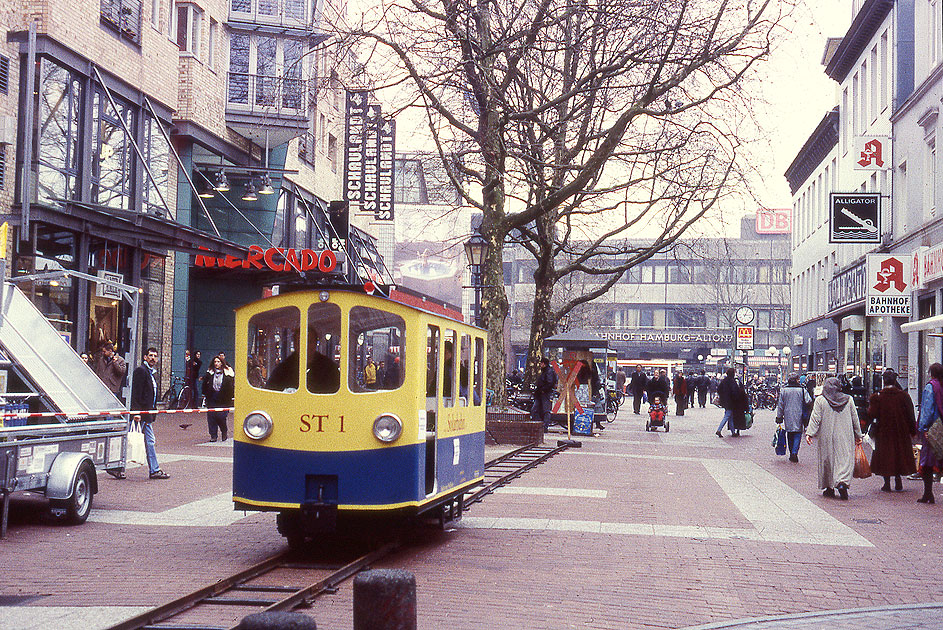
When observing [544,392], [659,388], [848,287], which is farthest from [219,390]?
[848,287]

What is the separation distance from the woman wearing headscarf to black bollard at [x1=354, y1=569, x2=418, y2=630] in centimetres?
1197

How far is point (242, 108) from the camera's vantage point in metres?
33.5

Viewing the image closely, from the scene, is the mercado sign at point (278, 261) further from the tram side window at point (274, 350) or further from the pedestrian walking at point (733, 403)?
the tram side window at point (274, 350)

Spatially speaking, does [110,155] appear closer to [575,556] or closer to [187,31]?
[187,31]

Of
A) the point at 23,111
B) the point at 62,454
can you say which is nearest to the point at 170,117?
the point at 23,111

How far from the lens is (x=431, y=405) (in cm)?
1055

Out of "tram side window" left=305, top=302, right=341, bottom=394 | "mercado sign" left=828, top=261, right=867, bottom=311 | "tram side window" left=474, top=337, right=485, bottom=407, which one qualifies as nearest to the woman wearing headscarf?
"tram side window" left=474, top=337, right=485, bottom=407

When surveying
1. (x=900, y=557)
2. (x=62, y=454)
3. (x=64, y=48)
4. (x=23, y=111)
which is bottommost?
(x=900, y=557)

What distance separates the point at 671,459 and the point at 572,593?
14.2m

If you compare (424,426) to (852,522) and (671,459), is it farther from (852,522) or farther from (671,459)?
(671,459)

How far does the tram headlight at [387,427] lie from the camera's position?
388 inches

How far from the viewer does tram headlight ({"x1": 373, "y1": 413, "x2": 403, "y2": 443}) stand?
9.85 m

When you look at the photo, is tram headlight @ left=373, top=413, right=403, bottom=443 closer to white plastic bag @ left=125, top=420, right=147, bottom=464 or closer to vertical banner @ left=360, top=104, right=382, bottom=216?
white plastic bag @ left=125, top=420, right=147, bottom=464

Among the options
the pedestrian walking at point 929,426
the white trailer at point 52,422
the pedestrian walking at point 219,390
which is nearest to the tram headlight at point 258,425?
the white trailer at point 52,422
